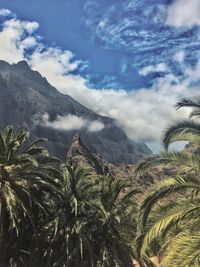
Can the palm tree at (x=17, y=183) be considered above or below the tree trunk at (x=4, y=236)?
above

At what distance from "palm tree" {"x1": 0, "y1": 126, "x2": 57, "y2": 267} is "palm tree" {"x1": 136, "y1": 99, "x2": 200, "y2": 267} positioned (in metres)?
12.6

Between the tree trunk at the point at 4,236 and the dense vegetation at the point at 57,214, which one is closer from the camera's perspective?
the dense vegetation at the point at 57,214

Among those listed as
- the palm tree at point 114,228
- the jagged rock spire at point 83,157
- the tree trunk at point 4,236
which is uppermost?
the jagged rock spire at point 83,157

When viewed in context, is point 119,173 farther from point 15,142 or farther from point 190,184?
point 190,184

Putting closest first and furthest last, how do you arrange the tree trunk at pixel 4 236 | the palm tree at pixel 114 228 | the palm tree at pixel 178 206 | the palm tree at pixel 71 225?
the palm tree at pixel 178 206, the tree trunk at pixel 4 236, the palm tree at pixel 71 225, the palm tree at pixel 114 228

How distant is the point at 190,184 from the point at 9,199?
14.9m

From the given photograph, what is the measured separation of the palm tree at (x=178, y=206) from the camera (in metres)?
13.1

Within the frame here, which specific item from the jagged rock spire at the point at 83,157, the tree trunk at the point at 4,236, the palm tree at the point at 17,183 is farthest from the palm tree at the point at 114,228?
the jagged rock spire at the point at 83,157

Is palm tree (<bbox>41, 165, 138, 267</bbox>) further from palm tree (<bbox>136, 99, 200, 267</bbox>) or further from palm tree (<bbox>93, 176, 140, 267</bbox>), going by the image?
palm tree (<bbox>136, 99, 200, 267</bbox>)

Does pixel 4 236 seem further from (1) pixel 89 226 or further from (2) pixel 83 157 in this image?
(2) pixel 83 157

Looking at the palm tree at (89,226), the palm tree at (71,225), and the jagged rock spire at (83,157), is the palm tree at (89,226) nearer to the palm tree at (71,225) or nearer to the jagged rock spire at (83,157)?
the palm tree at (71,225)

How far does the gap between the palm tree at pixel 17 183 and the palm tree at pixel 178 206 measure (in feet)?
41.5

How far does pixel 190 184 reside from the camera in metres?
14.6

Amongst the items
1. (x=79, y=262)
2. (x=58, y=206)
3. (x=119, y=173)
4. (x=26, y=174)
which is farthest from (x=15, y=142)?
(x=119, y=173)
